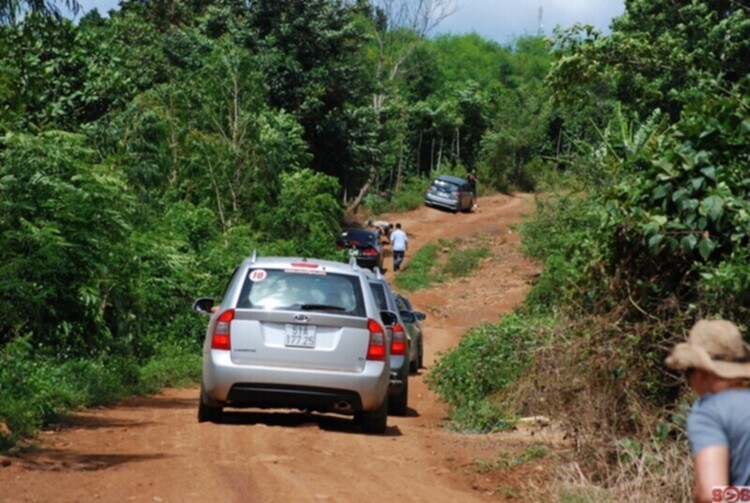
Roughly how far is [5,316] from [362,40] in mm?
33176

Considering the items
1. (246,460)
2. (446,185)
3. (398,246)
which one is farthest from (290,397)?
(446,185)

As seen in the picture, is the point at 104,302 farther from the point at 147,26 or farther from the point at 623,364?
the point at 147,26

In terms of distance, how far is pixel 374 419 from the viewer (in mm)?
12703

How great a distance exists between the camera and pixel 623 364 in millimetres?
9742

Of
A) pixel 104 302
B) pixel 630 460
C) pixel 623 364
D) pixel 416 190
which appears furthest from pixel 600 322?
pixel 416 190

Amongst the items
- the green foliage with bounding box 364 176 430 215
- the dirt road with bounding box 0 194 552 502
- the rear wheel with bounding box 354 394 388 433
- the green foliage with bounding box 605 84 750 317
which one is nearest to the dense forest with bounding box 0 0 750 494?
the green foliage with bounding box 605 84 750 317

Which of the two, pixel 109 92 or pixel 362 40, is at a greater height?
pixel 362 40

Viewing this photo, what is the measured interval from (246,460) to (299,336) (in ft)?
7.87

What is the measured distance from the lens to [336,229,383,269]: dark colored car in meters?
42.0

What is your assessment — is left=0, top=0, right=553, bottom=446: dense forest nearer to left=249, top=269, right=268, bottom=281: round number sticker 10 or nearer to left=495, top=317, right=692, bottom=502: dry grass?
left=249, top=269, right=268, bottom=281: round number sticker 10

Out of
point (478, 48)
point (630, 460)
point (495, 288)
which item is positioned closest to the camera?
point (630, 460)

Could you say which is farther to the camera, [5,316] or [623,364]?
[5,316]

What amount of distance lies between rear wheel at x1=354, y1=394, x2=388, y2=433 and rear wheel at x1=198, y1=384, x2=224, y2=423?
4.50ft

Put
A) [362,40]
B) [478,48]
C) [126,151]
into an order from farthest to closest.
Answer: [478,48] → [362,40] → [126,151]
